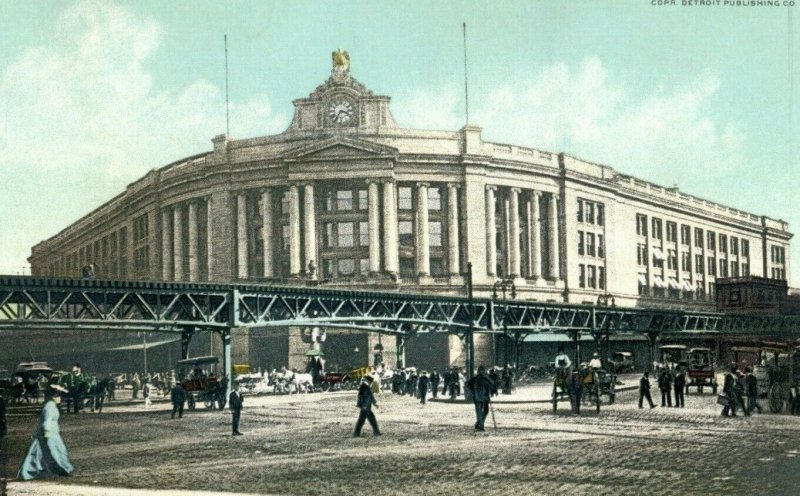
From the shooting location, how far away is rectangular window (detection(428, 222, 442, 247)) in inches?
2500

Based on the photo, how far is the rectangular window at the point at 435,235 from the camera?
208ft

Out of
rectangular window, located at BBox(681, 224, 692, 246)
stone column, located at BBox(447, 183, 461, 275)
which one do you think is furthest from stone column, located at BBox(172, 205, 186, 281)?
rectangular window, located at BBox(681, 224, 692, 246)

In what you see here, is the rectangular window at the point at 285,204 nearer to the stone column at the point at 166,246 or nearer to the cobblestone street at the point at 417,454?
the stone column at the point at 166,246

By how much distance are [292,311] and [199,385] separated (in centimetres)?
1208

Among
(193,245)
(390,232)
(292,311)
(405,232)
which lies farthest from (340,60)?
(405,232)

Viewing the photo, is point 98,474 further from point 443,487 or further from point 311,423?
point 311,423

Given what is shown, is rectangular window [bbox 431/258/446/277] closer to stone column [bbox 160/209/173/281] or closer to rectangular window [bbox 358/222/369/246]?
rectangular window [bbox 358/222/369/246]

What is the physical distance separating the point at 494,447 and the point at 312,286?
23776 millimetres

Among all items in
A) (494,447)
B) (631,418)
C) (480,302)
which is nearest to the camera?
(494,447)

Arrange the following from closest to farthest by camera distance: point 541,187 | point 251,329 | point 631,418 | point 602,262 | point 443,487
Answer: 1. point 443,487
2. point 631,418
3. point 251,329
4. point 541,187
5. point 602,262

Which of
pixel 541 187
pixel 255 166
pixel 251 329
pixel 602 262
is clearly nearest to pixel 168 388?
pixel 251 329

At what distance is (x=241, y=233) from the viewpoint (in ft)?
176

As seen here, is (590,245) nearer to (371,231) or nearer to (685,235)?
(685,235)

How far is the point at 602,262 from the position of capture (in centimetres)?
7738
